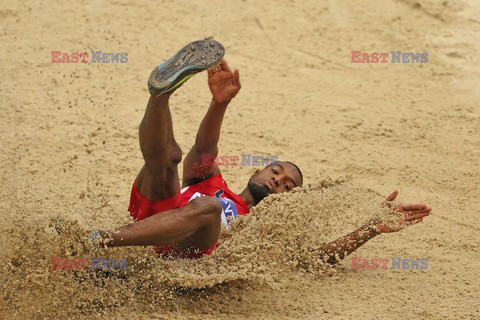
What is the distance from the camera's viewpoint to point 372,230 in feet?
13.8

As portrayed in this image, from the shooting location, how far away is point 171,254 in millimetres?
3930

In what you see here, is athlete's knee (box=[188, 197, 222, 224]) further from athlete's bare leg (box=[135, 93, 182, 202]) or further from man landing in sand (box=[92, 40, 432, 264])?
athlete's bare leg (box=[135, 93, 182, 202])

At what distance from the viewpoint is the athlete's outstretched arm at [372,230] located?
420 cm

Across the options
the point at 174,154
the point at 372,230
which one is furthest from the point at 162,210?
the point at 372,230

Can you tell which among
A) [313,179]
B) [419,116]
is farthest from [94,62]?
[419,116]

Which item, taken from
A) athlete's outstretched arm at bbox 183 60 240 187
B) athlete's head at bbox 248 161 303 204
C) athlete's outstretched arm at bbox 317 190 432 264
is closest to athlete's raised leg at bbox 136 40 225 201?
athlete's outstretched arm at bbox 183 60 240 187

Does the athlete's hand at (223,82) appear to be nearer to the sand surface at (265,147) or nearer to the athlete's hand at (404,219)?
the sand surface at (265,147)

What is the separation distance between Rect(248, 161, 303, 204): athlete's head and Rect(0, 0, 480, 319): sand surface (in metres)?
0.18

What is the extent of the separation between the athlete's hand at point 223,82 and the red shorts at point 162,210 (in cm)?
69

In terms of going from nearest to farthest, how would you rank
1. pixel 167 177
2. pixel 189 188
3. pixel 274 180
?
pixel 167 177 → pixel 189 188 → pixel 274 180

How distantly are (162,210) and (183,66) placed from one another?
733 mm

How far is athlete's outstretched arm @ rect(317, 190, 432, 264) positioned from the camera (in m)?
4.20

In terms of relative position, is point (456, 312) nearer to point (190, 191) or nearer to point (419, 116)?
point (190, 191)

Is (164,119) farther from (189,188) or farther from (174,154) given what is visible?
(189,188)
